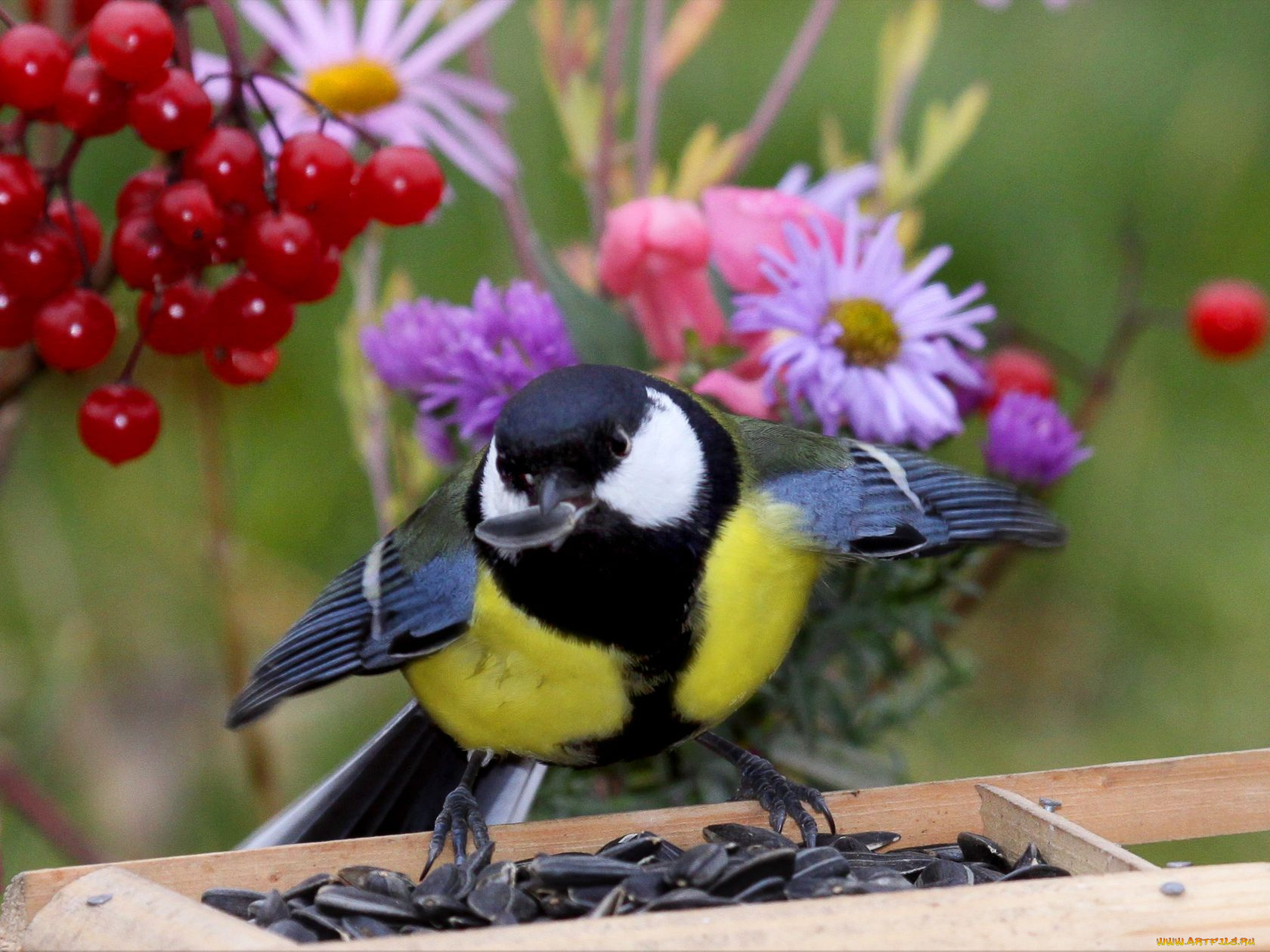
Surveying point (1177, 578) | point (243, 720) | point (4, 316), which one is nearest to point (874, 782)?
point (243, 720)

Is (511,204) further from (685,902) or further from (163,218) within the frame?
(685,902)

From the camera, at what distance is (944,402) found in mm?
1331

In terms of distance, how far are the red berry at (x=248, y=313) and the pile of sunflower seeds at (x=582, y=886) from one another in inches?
15.7

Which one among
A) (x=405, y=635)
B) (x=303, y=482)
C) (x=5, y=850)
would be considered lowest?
(x=5, y=850)

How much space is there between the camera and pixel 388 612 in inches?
49.9

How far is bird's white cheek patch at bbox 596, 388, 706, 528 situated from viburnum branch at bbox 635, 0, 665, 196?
0.41 meters

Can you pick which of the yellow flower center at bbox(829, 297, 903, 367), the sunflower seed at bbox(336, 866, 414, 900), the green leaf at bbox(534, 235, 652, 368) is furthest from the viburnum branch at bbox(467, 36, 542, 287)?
the sunflower seed at bbox(336, 866, 414, 900)

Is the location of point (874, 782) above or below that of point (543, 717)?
below

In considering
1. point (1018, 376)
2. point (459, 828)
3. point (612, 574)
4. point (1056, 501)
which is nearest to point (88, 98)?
point (612, 574)

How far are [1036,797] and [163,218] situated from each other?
764 millimetres

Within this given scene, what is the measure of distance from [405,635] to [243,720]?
0.55ft

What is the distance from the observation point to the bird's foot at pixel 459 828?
1.14 meters

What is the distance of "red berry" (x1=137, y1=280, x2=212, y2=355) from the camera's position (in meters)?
1.12

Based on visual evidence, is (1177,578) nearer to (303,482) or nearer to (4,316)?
(303,482)
